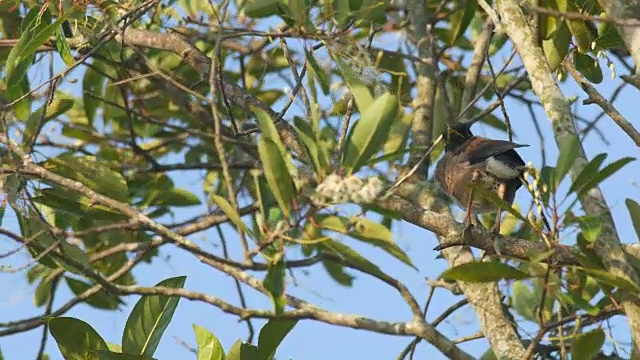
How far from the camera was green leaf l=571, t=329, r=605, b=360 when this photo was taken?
301 cm

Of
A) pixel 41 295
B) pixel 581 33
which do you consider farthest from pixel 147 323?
pixel 41 295

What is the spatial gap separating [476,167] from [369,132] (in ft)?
7.78

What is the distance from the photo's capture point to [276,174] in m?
2.64

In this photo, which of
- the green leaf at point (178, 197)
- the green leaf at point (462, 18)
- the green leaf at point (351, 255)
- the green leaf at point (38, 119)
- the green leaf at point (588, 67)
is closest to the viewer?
the green leaf at point (351, 255)

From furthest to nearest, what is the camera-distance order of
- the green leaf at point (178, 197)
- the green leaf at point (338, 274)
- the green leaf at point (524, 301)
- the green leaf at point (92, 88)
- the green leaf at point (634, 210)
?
the green leaf at point (92, 88) < the green leaf at point (178, 197) < the green leaf at point (338, 274) < the green leaf at point (524, 301) < the green leaf at point (634, 210)

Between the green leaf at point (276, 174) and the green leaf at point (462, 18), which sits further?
the green leaf at point (462, 18)

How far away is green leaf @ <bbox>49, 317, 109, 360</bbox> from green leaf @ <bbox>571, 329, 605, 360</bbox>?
146 centimetres

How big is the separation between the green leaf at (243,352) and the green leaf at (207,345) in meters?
0.04

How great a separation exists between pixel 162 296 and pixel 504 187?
2.09m

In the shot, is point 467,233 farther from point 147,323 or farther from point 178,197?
point 178,197

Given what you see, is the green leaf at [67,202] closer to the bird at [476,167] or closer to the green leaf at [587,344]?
the bird at [476,167]

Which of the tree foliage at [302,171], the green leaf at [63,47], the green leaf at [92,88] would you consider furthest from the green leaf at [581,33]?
the green leaf at [92,88]

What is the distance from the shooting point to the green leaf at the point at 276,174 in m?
2.63

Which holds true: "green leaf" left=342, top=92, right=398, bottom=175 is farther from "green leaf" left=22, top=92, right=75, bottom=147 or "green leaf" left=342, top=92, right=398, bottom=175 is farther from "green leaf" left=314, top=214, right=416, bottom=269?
"green leaf" left=22, top=92, right=75, bottom=147
